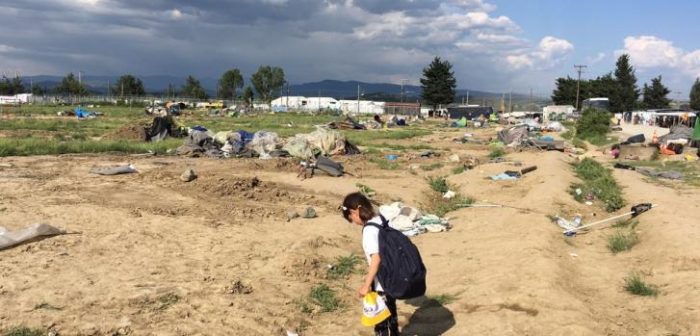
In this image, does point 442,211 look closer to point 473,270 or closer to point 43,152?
point 473,270

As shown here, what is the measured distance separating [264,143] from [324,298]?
13.1 meters

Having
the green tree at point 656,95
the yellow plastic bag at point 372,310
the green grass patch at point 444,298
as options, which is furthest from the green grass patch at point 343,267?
the green tree at point 656,95

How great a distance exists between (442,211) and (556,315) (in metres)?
6.56

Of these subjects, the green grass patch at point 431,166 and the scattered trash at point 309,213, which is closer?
the scattered trash at point 309,213

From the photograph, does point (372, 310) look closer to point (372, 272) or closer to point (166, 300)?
point (372, 272)

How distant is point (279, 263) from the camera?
7.81 metres

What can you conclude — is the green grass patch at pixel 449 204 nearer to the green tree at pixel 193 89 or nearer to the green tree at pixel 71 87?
the green tree at pixel 71 87

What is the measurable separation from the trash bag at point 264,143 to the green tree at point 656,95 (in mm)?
72405

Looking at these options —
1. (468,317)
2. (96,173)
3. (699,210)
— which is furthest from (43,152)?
(699,210)

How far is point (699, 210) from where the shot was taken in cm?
1132

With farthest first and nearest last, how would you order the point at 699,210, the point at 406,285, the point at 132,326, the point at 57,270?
the point at 699,210
the point at 57,270
the point at 132,326
the point at 406,285

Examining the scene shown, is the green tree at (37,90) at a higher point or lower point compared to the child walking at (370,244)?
higher

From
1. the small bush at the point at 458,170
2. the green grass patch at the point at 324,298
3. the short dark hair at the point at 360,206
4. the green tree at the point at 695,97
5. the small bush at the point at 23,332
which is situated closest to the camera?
the short dark hair at the point at 360,206

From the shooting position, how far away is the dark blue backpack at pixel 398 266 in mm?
4570
